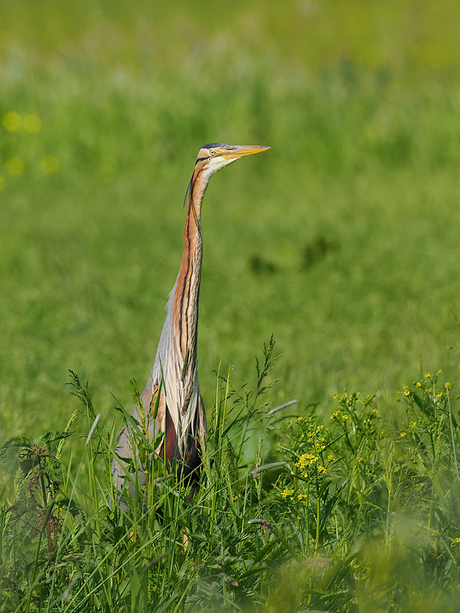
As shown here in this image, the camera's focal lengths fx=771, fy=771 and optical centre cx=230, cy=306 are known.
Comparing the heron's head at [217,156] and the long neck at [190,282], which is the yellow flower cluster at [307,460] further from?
the heron's head at [217,156]

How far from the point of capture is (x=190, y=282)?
2.20 meters

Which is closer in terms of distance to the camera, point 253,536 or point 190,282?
point 253,536

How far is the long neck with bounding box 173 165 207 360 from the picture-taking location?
A: 2.17 m

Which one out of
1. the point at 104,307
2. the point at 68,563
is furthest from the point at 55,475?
the point at 104,307

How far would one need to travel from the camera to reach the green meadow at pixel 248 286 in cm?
197

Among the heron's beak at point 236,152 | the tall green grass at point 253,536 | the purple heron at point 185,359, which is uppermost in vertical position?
the heron's beak at point 236,152

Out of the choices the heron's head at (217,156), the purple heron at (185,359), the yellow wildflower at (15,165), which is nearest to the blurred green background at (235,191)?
the yellow wildflower at (15,165)

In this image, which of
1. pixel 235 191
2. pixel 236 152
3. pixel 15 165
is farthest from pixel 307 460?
pixel 15 165

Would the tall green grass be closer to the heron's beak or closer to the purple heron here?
the purple heron

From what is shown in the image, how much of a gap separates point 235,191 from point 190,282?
5243 mm

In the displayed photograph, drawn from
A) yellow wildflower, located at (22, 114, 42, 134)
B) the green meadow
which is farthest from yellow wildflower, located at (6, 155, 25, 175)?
yellow wildflower, located at (22, 114, 42, 134)

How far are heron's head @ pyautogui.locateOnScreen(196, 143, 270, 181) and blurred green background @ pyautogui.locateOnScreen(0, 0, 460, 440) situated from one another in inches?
27.7

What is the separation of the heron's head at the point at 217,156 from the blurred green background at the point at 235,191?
2.31ft

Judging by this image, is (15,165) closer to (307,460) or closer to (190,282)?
(190,282)
